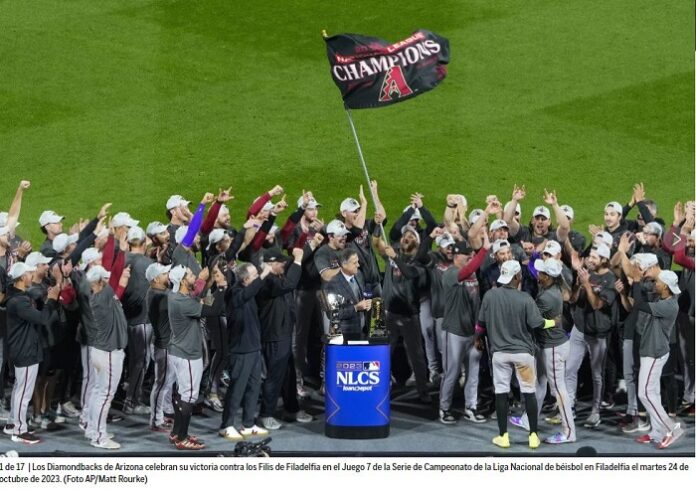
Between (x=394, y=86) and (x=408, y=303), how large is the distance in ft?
8.49

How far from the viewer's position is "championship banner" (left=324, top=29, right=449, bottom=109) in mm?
17672

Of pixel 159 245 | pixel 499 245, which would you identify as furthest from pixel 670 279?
pixel 159 245

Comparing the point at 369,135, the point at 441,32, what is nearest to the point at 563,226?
the point at 369,135

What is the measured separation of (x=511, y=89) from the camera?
26.1m

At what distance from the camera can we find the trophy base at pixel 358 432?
15.9 m

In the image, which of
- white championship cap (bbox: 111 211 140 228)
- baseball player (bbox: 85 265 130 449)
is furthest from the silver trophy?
white championship cap (bbox: 111 211 140 228)

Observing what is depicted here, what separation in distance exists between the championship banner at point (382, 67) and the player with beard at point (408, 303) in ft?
5.46

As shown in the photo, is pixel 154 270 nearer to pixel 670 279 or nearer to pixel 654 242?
pixel 670 279

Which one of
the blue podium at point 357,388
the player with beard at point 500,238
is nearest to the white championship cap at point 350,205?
the player with beard at point 500,238

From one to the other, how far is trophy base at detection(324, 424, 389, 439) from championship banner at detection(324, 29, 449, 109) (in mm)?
3953

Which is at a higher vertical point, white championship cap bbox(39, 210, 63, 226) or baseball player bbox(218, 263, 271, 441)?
white championship cap bbox(39, 210, 63, 226)

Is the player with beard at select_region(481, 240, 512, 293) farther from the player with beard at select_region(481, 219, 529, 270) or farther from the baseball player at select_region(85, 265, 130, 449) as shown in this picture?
the baseball player at select_region(85, 265, 130, 449)

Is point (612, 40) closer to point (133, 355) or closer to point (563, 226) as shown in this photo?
point (563, 226)

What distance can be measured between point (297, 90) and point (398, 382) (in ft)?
30.4
